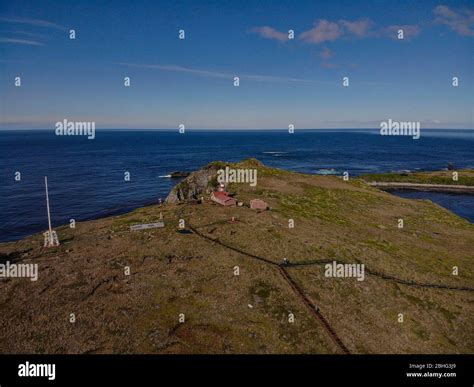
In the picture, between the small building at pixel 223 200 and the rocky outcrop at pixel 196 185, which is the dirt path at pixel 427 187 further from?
the small building at pixel 223 200

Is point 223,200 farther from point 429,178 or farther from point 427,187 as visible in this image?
point 429,178

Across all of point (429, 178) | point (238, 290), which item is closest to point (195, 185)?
point (238, 290)

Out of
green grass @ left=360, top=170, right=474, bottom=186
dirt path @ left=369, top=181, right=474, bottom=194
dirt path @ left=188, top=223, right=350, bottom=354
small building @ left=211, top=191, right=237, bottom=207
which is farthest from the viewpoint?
green grass @ left=360, top=170, right=474, bottom=186

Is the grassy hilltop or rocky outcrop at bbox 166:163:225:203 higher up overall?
rocky outcrop at bbox 166:163:225:203

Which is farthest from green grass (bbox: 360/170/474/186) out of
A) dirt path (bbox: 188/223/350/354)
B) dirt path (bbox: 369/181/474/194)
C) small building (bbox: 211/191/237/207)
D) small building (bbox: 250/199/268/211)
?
dirt path (bbox: 188/223/350/354)

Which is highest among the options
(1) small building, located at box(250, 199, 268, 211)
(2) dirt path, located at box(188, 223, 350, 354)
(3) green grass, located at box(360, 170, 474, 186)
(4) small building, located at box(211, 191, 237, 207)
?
(4) small building, located at box(211, 191, 237, 207)

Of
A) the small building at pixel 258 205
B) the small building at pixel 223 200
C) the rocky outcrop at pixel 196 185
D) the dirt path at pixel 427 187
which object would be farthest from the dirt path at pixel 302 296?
the dirt path at pixel 427 187

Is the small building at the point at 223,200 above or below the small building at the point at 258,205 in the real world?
above

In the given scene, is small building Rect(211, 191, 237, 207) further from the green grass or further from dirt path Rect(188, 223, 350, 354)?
the green grass
